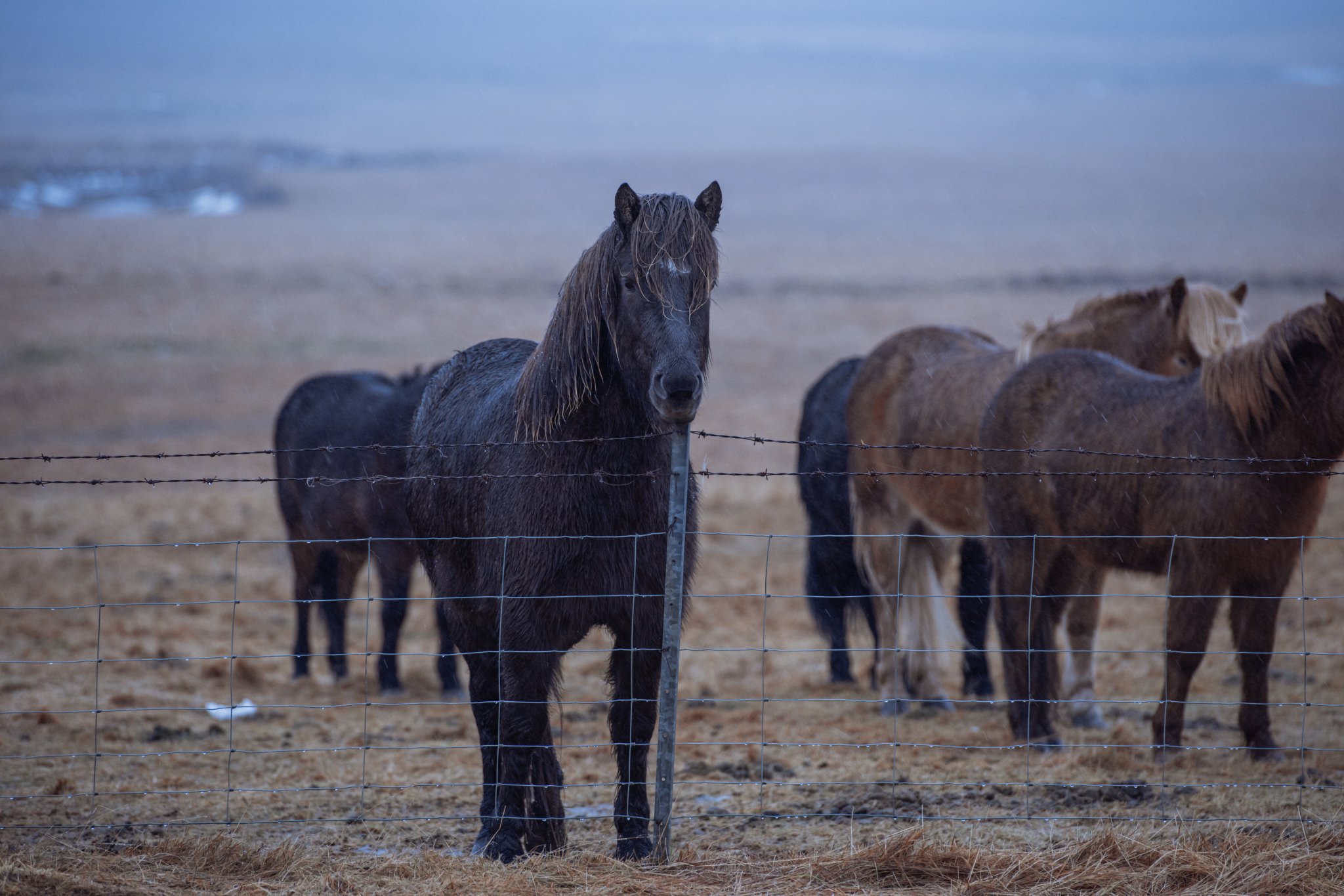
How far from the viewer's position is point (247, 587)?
9.80 m

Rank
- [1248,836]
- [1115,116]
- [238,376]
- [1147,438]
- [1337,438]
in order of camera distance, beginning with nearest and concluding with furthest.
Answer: [1248,836]
[1337,438]
[1147,438]
[238,376]
[1115,116]

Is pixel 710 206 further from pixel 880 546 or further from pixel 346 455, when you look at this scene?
pixel 346 455

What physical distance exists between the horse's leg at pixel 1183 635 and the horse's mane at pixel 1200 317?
5.95ft

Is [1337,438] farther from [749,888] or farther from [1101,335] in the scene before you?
[749,888]

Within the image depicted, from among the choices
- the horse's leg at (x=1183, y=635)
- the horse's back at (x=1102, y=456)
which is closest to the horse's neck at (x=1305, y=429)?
the horse's back at (x=1102, y=456)

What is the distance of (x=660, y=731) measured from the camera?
3.74 meters

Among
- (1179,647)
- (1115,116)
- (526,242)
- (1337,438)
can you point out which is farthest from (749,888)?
(1115,116)

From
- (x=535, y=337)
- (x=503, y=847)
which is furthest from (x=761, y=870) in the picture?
(x=535, y=337)

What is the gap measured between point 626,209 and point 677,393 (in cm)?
69

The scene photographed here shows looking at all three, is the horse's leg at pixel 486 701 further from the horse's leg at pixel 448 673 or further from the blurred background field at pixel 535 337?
the horse's leg at pixel 448 673

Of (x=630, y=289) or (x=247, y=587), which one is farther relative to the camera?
(x=247, y=587)

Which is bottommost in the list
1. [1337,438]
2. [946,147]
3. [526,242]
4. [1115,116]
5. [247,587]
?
[247,587]

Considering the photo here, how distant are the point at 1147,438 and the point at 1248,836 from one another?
2.13m

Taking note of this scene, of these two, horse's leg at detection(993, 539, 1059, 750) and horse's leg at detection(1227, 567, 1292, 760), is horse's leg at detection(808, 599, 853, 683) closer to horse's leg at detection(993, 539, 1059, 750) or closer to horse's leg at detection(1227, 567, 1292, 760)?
horse's leg at detection(993, 539, 1059, 750)
